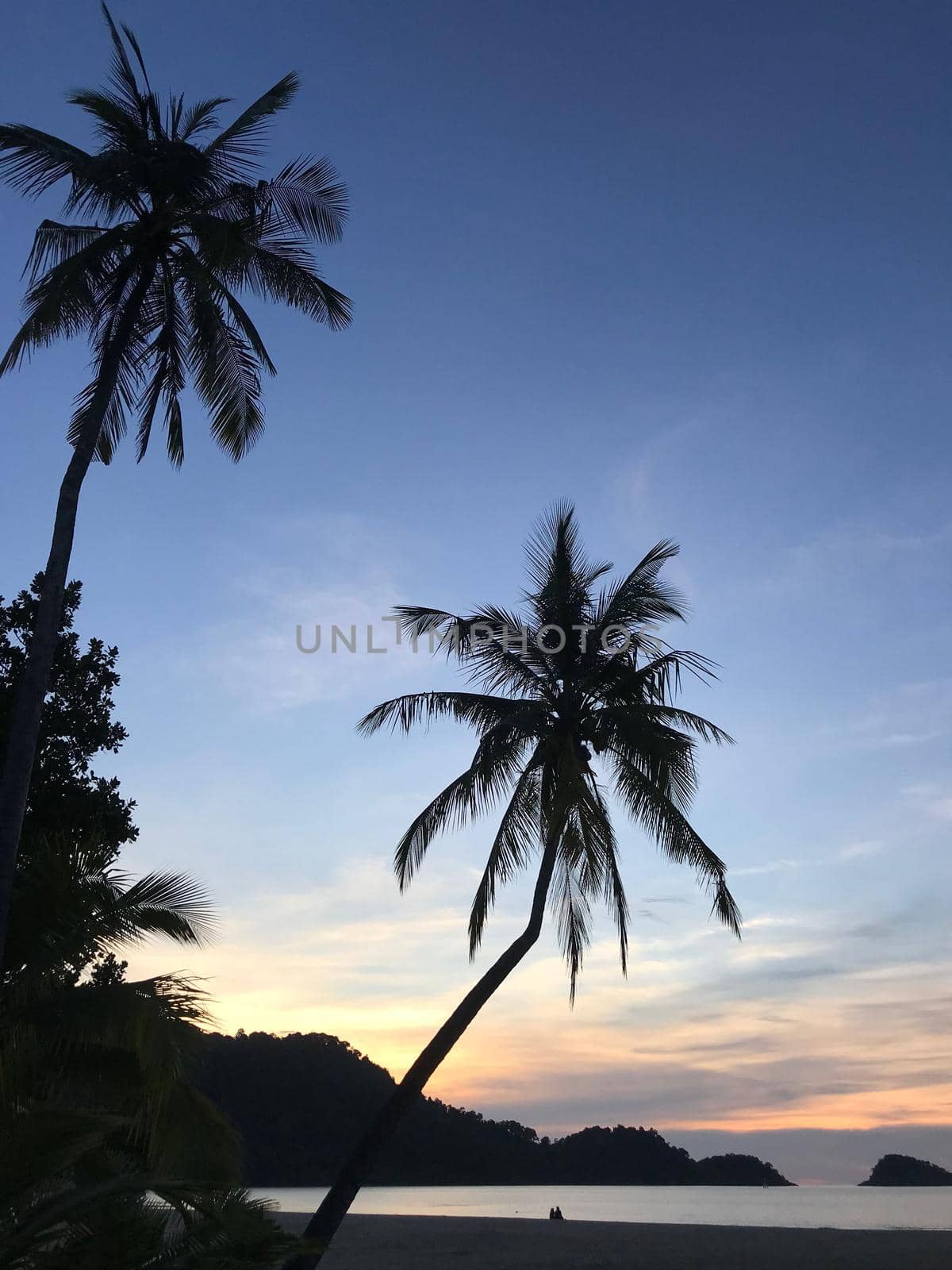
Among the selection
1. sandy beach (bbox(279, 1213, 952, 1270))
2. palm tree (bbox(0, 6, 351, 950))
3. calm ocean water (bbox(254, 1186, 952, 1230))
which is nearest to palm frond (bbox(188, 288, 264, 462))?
palm tree (bbox(0, 6, 351, 950))

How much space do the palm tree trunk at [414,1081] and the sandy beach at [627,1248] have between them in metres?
6.89

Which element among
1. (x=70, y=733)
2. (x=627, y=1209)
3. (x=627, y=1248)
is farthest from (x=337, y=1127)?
(x=70, y=733)

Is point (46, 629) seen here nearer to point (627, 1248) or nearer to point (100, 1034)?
point (100, 1034)

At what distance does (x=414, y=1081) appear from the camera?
49.5 feet

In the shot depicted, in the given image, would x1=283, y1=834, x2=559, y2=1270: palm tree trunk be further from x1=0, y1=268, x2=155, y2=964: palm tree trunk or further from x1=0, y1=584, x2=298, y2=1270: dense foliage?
x1=0, y1=268, x2=155, y2=964: palm tree trunk

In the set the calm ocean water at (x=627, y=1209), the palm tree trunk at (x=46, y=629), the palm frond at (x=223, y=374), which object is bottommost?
the calm ocean water at (x=627, y=1209)

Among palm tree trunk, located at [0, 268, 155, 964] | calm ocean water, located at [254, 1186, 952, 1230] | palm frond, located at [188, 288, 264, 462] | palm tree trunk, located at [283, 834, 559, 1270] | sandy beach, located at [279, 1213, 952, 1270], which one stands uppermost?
palm frond, located at [188, 288, 264, 462]

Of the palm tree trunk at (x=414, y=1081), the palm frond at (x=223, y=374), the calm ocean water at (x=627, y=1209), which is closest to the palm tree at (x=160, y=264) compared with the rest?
the palm frond at (x=223, y=374)

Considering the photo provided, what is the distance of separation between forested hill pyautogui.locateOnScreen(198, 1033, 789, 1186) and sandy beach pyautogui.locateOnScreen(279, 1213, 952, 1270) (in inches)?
1063

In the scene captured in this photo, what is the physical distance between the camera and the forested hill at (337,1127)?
267 ft

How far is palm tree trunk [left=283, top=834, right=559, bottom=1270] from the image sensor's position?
13.8 m

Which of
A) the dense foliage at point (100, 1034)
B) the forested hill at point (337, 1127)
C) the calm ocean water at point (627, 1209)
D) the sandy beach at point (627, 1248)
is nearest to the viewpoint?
the dense foliage at point (100, 1034)

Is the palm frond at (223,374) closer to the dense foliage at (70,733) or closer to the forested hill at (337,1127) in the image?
the dense foliage at (70,733)

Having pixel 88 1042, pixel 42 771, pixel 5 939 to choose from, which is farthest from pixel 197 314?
pixel 88 1042
